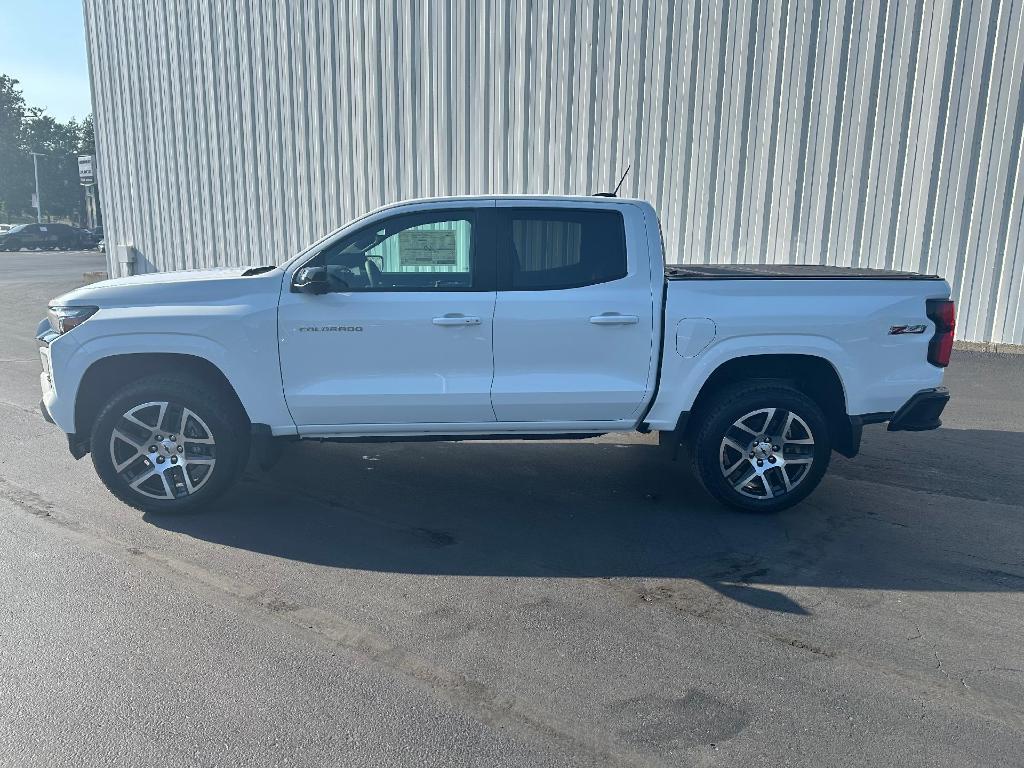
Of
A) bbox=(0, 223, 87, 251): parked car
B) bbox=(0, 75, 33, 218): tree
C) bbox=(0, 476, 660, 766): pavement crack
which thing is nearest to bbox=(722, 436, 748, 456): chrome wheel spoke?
bbox=(0, 476, 660, 766): pavement crack

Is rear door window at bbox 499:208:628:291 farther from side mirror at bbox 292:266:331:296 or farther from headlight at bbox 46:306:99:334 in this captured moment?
headlight at bbox 46:306:99:334

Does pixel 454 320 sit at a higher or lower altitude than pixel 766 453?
higher

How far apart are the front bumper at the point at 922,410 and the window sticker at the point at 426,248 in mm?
2977

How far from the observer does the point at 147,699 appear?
2951 millimetres

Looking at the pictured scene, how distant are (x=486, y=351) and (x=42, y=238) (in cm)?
4205

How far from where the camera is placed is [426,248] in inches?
195

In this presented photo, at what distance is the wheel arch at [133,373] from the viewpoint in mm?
4734

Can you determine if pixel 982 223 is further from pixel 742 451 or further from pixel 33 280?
pixel 33 280

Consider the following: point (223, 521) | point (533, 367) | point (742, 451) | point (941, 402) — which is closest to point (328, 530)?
point (223, 521)

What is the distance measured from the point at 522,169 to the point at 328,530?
869cm

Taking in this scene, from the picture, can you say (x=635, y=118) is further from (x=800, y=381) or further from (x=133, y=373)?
(x=133, y=373)

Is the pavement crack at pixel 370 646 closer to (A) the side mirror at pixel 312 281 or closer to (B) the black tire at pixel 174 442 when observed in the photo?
(B) the black tire at pixel 174 442

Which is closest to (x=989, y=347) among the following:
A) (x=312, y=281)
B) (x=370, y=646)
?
(x=312, y=281)

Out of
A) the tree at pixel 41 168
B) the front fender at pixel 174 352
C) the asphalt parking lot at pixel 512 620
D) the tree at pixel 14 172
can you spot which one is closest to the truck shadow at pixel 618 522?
the asphalt parking lot at pixel 512 620
